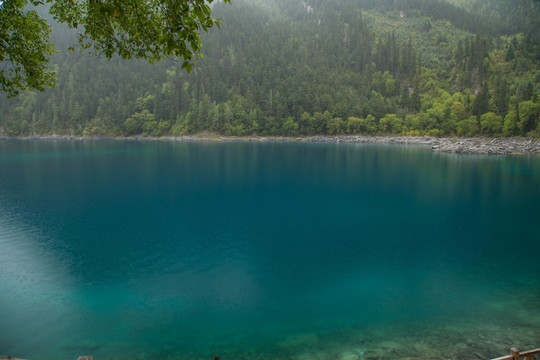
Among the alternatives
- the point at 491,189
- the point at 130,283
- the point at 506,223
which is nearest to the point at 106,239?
the point at 130,283

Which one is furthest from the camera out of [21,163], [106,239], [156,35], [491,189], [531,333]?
[21,163]

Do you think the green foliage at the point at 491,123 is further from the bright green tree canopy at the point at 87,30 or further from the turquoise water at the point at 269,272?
the bright green tree canopy at the point at 87,30

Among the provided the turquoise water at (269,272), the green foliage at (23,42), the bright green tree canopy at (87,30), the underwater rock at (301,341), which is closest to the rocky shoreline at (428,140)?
the turquoise water at (269,272)

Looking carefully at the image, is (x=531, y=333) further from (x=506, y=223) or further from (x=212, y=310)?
(x=506, y=223)

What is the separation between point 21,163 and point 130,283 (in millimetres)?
59984

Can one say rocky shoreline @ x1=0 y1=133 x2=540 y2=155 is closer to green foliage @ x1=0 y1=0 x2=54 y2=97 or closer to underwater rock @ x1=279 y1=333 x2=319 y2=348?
underwater rock @ x1=279 y1=333 x2=319 y2=348

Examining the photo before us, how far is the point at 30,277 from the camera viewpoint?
17672mm

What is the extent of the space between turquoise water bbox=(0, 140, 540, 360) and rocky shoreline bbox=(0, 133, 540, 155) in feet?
138

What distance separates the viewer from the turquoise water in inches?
495

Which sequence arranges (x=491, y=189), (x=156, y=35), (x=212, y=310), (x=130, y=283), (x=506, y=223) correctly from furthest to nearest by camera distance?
(x=491, y=189) < (x=506, y=223) < (x=130, y=283) < (x=212, y=310) < (x=156, y=35)

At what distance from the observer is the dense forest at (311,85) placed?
11956 centimetres

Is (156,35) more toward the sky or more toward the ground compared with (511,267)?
more toward the sky

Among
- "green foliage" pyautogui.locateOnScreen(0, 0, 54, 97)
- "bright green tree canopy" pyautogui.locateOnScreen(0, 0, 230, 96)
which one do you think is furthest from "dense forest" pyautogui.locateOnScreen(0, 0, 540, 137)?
"green foliage" pyautogui.locateOnScreen(0, 0, 54, 97)

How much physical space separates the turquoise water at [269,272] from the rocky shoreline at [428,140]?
138 ft
